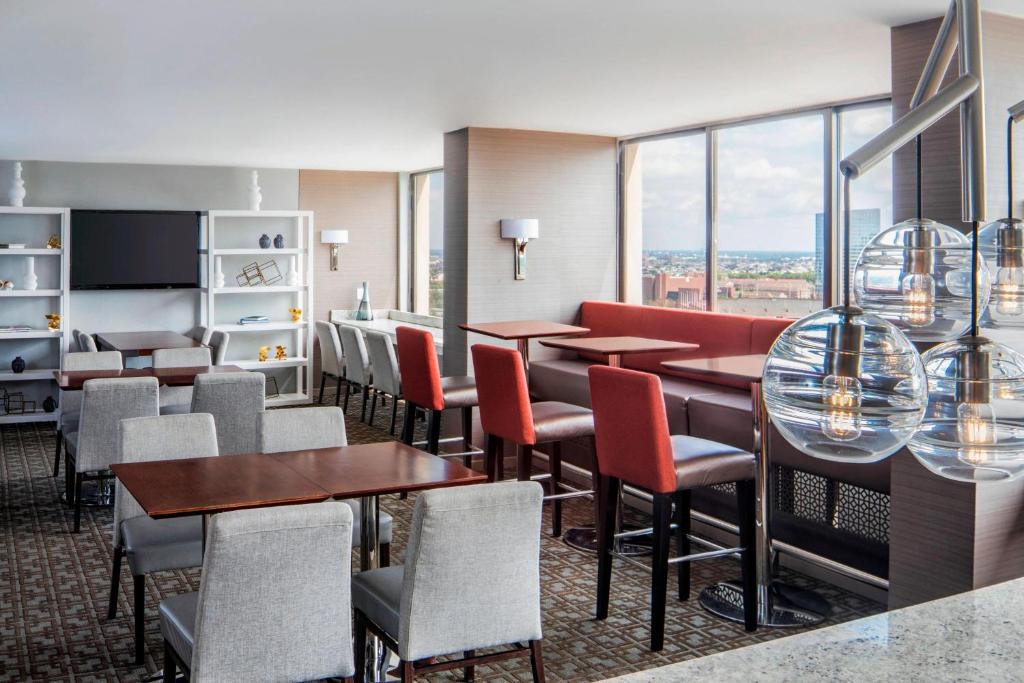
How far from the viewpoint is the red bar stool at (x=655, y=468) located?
3.83 metres

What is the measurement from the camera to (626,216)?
25.0 feet

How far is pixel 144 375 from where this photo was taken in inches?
234

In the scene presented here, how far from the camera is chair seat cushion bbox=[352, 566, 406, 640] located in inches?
115

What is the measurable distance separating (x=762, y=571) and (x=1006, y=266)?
9.76 ft

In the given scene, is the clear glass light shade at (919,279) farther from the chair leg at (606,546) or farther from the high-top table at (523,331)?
the high-top table at (523,331)

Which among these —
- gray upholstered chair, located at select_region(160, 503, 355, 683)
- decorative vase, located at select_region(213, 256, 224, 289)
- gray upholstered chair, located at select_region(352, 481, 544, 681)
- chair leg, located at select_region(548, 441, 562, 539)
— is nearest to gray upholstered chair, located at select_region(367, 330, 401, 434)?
decorative vase, located at select_region(213, 256, 224, 289)

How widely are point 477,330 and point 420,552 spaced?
10.7ft

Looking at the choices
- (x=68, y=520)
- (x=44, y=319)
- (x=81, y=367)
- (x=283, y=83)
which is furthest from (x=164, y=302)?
(x=283, y=83)

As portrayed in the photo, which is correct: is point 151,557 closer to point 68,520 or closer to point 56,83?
point 68,520

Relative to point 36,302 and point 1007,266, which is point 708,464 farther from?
point 36,302

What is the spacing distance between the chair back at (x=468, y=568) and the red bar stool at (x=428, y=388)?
2750 mm

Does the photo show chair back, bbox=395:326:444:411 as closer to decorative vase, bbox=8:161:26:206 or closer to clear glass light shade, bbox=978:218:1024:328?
clear glass light shade, bbox=978:218:1024:328

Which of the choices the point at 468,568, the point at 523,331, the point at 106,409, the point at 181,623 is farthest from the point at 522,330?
the point at 181,623

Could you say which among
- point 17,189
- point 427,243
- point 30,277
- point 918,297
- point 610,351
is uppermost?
point 17,189
